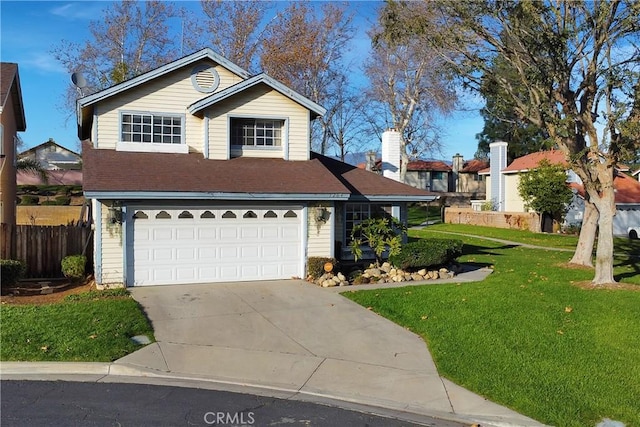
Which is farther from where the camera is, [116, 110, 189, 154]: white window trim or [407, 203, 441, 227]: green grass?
[407, 203, 441, 227]: green grass

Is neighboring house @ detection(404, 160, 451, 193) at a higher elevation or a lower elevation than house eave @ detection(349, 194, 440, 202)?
higher

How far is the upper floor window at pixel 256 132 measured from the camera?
16969mm

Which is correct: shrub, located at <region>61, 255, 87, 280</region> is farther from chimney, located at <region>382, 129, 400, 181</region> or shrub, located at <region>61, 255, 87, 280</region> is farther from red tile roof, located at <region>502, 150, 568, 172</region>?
red tile roof, located at <region>502, 150, 568, 172</region>

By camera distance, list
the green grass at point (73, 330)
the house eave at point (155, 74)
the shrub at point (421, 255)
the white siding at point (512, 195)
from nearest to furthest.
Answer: the green grass at point (73, 330) → the house eave at point (155, 74) → the shrub at point (421, 255) → the white siding at point (512, 195)

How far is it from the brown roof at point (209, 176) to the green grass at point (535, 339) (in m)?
3.78

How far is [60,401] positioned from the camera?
21.7ft

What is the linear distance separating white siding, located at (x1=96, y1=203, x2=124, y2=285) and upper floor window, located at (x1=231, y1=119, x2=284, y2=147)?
15.5 feet

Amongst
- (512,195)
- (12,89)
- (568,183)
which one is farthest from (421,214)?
(12,89)

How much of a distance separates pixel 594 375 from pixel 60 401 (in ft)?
23.3

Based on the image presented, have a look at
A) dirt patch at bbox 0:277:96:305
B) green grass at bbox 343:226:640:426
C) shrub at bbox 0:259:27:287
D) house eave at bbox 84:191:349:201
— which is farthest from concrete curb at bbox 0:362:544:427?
shrub at bbox 0:259:27:287

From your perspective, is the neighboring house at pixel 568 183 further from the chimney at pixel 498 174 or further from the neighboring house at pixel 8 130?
the neighboring house at pixel 8 130

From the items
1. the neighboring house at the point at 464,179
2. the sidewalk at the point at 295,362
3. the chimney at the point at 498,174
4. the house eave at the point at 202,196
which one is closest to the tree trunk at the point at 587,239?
the house eave at the point at 202,196

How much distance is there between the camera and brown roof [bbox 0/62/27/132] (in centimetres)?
2162

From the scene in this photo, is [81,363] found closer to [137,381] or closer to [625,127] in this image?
[137,381]
